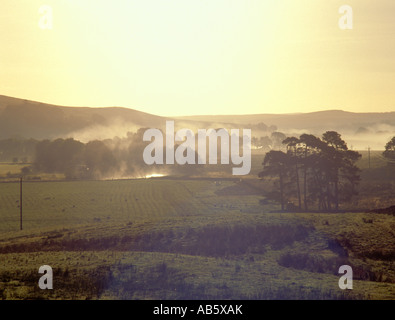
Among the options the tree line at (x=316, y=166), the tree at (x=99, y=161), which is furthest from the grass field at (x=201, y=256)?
the tree at (x=99, y=161)

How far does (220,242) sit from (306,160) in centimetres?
3658

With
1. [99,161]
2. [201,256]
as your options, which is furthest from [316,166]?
[99,161]

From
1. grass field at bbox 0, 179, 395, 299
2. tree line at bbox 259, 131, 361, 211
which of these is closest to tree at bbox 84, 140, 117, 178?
grass field at bbox 0, 179, 395, 299

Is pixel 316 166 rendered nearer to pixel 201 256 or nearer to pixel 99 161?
pixel 201 256

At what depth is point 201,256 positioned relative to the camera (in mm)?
40938

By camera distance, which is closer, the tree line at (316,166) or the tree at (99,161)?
the tree line at (316,166)

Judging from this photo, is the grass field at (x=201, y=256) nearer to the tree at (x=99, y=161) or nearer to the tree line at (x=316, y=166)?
the tree line at (x=316, y=166)

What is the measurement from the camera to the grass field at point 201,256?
29.6 metres

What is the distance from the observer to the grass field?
29.6 metres

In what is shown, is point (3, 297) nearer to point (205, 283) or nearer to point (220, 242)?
point (205, 283)
